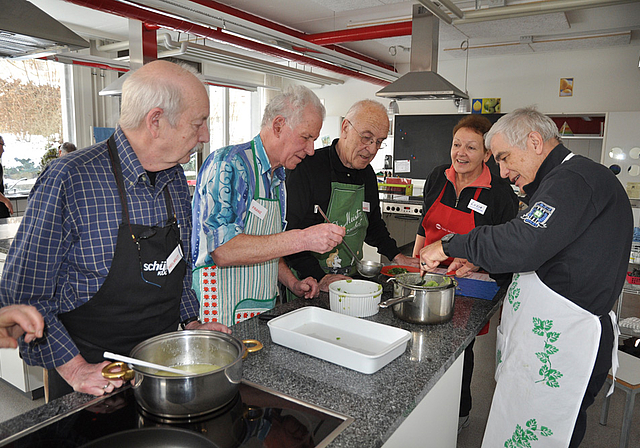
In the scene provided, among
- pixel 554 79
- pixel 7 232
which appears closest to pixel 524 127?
pixel 7 232

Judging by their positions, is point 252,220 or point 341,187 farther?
point 341,187

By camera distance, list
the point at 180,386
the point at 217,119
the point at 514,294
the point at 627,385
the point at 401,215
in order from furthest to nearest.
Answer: the point at 217,119
the point at 401,215
the point at 627,385
the point at 514,294
the point at 180,386

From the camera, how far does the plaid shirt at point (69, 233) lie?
121 centimetres

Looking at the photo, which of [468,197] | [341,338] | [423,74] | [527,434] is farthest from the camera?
[423,74]

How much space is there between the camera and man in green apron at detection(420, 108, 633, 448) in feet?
5.31

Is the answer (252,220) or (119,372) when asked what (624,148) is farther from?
(119,372)

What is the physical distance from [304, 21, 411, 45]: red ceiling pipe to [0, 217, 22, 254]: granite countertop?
163 inches

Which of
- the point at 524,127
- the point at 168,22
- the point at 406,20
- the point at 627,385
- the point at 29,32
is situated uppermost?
the point at 406,20

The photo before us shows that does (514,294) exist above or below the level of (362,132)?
below

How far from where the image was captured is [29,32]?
2057 millimetres

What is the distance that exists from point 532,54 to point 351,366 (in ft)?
25.8

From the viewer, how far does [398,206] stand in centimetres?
573

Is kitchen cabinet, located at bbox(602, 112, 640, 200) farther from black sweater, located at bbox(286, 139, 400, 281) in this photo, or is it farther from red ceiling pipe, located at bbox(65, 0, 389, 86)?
black sweater, located at bbox(286, 139, 400, 281)

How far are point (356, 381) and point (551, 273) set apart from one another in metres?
0.93
